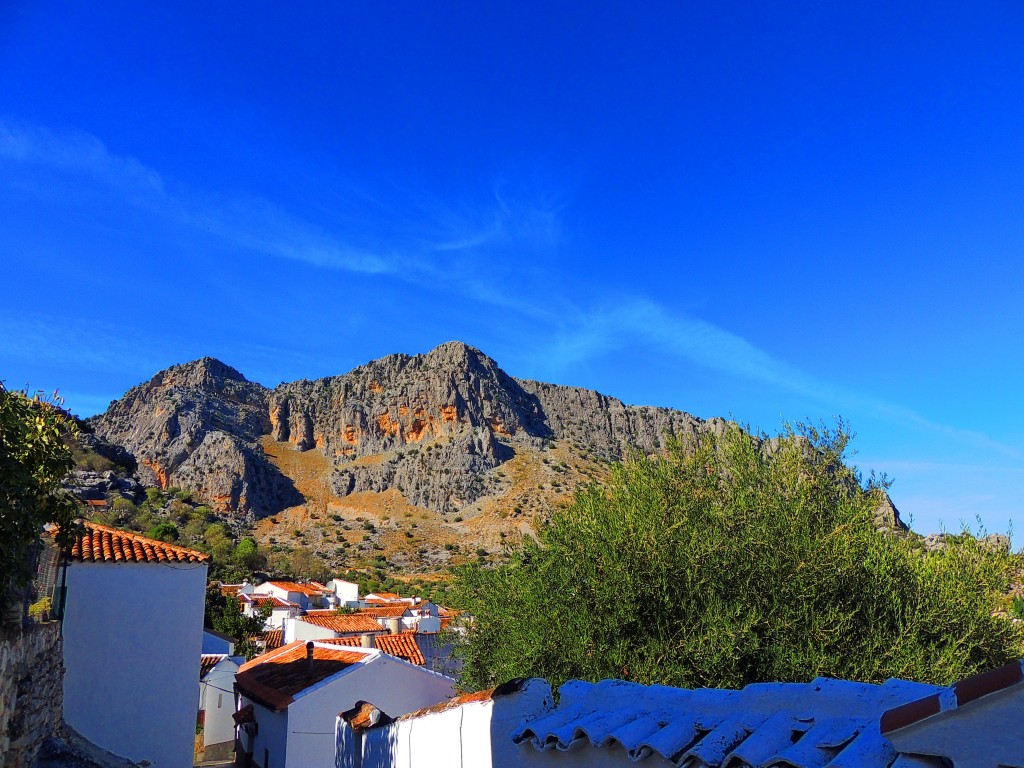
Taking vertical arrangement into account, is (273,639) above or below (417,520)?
below

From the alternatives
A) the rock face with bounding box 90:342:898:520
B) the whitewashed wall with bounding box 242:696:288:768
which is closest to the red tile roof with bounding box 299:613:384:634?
the whitewashed wall with bounding box 242:696:288:768

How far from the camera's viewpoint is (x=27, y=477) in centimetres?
786

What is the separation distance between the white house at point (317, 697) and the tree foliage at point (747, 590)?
6.85m

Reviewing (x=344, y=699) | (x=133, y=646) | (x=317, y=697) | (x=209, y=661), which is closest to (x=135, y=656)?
(x=133, y=646)

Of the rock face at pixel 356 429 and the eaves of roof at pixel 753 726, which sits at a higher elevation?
the rock face at pixel 356 429

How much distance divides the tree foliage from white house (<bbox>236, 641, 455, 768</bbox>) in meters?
6.85

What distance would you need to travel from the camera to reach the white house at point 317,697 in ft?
55.7

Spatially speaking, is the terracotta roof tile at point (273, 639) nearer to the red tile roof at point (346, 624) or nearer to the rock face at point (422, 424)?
the red tile roof at point (346, 624)

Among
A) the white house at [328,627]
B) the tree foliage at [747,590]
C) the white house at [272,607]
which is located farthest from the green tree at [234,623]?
the tree foliage at [747,590]

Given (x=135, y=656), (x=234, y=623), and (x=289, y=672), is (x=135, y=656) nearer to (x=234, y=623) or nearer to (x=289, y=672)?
(x=289, y=672)

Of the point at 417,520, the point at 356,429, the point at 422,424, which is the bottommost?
the point at 417,520

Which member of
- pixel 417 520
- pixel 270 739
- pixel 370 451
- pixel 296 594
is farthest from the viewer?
pixel 370 451

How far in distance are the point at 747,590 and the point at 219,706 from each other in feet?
88.3

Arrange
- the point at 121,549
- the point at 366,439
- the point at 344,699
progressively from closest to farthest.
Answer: the point at 121,549 → the point at 344,699 → the point at 366,439
